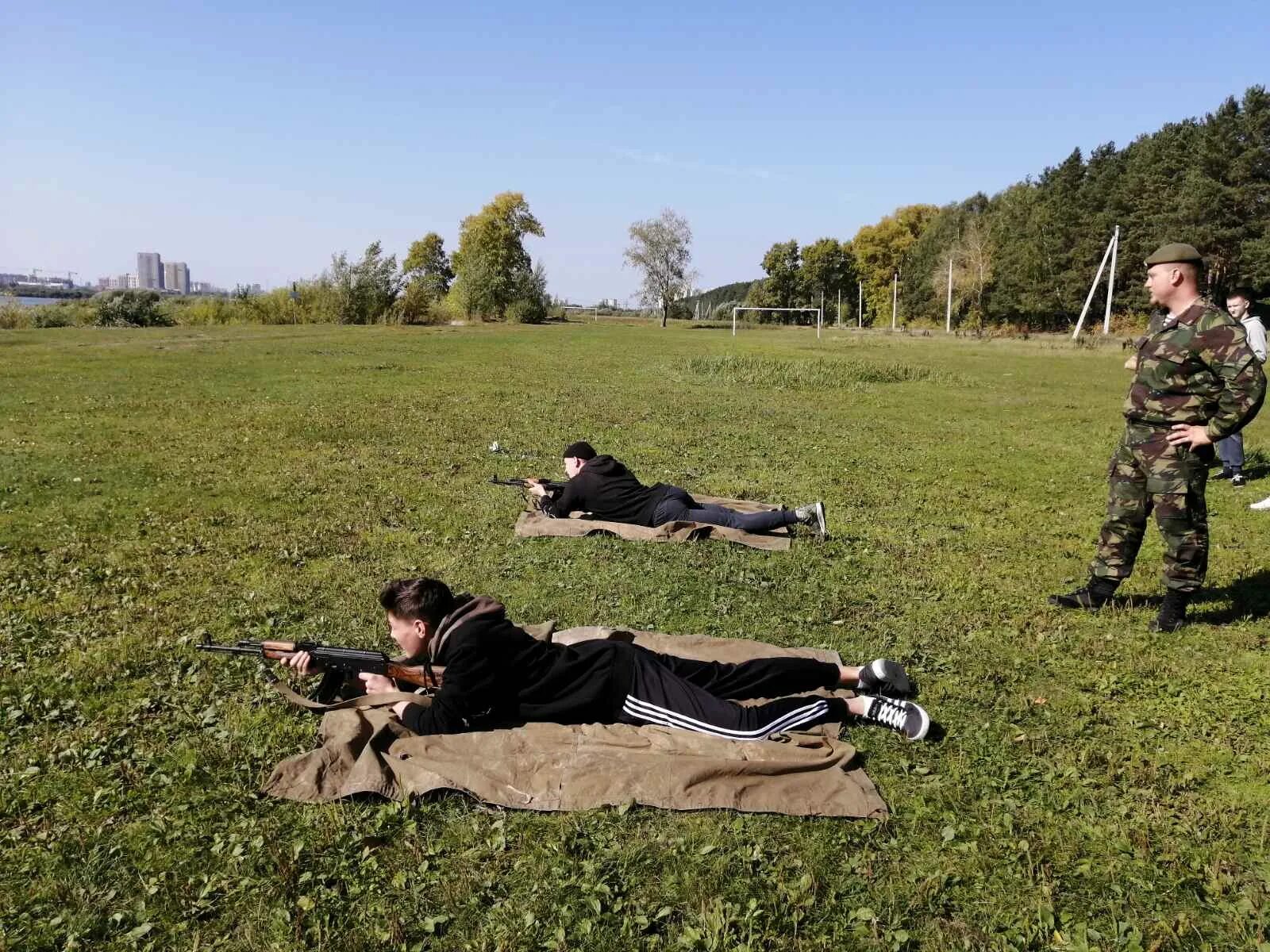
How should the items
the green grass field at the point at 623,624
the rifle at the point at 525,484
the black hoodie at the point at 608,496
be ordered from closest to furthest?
1. the green grass field at the point at 623,624
2. the black hoodie at the point at 608,496
3. the rifle at the point at 525,484

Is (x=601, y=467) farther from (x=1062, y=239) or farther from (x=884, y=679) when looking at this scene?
(x=1062, y=239)

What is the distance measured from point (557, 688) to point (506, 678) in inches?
14.8

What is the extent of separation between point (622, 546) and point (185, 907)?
20.1 feet

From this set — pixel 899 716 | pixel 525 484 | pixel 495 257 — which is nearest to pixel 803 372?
pixel 525 484

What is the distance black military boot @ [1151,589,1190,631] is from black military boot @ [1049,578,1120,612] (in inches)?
17.9

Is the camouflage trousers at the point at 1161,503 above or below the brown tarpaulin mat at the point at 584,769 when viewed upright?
above

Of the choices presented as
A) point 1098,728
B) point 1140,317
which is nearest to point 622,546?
point 1098,728

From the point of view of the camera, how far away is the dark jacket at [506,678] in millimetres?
5289

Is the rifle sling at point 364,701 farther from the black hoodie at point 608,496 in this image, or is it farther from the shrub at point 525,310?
the shrub at point 525,310

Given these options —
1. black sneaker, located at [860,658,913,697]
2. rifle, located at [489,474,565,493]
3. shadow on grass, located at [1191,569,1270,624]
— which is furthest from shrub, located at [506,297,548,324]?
black sneaker, located at [860,658,913,697]

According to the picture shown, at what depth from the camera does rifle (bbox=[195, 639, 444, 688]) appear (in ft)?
19.3

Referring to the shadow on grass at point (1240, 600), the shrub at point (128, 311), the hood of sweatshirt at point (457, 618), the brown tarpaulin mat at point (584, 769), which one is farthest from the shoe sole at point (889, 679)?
the shrub at point (128, 311)

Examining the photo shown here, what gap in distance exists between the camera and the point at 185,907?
402 cm

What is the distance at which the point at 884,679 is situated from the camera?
6.02m
